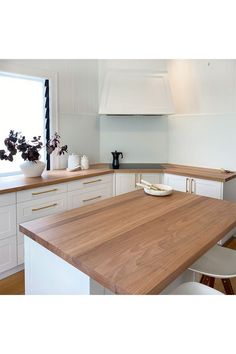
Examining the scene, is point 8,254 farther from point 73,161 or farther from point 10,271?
point 73,161

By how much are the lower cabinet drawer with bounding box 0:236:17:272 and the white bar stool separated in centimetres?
158

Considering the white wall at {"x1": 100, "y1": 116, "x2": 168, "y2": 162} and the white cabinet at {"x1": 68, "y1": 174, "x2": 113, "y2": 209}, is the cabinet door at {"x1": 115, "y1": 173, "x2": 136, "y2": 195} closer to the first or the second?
the white cabinet at {"x1": 68, "y1": 174, "x2": 113, "y2": 209}

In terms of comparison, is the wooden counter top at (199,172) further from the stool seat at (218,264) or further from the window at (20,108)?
the stool seat at (218,264)

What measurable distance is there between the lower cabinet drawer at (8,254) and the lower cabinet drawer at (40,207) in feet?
0.60

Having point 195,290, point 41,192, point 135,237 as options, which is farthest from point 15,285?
point 195,290

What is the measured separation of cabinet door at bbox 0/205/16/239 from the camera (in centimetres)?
222

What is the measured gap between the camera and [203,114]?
11.2 ft

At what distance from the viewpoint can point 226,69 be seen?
3.13 meters

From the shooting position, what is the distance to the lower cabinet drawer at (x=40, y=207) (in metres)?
2.37

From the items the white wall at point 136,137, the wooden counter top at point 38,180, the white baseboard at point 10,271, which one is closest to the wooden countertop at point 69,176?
the wooden counter top at point 38,180
